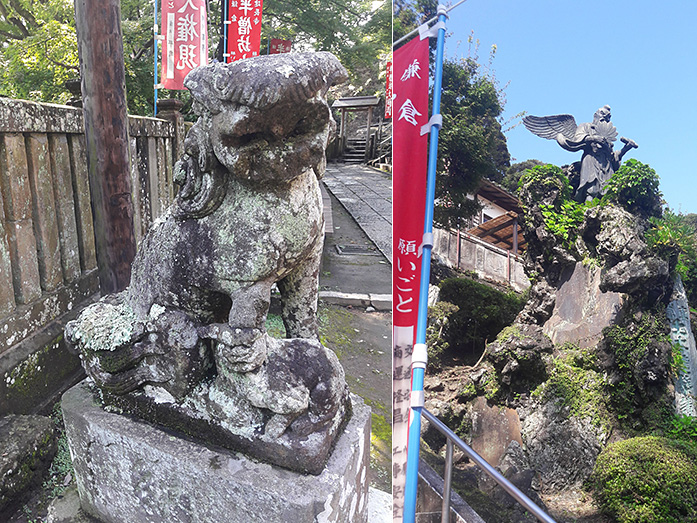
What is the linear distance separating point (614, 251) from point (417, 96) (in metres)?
1.10

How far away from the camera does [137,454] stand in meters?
1.74

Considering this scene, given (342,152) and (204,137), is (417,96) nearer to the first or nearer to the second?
(204,137)

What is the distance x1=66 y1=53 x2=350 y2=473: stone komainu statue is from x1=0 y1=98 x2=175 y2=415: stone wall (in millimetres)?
1241

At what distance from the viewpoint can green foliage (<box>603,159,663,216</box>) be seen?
1.85 metres

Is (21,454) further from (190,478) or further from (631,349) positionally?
(631,349)

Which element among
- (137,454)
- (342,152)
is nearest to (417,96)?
(137,454)

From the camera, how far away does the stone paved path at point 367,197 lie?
8898mm

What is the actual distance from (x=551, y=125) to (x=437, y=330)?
113 centimetres

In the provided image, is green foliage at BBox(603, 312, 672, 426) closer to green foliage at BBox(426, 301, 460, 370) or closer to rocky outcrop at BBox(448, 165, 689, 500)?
rocky outcrop at BBox(448, 165, 689, 500)

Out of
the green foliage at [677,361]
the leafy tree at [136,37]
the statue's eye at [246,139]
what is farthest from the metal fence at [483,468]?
the leafy tree at [136,37]

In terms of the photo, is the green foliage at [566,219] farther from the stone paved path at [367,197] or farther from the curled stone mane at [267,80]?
the stone paved path at [367,197]

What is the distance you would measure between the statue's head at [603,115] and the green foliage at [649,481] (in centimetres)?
127

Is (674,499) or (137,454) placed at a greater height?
(137,454)

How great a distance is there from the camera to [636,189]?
75.5 inches
